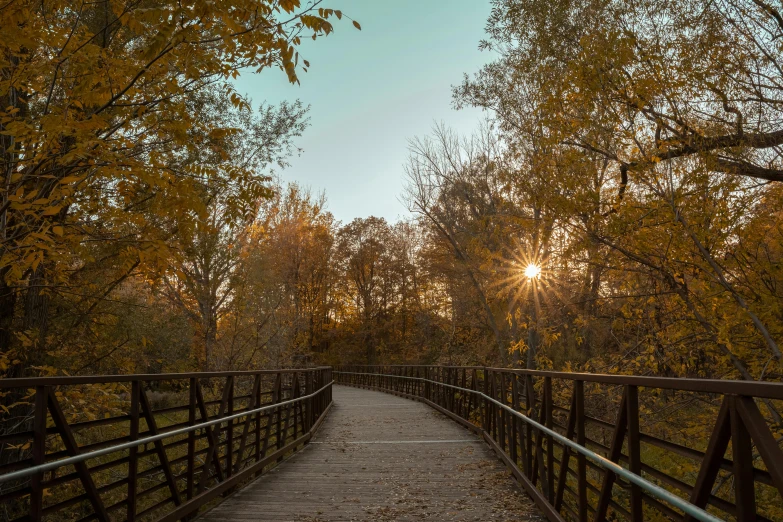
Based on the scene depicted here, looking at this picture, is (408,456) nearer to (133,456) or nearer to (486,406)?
(486,406)

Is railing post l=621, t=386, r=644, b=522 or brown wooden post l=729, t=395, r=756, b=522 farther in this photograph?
railing post l=621, t=386, r=644, b=522

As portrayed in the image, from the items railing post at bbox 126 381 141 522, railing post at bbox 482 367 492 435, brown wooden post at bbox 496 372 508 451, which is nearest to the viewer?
railing post at bbox 126 381 141 522

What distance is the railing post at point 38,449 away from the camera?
3.54 meters

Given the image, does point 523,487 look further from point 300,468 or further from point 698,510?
point 698,510

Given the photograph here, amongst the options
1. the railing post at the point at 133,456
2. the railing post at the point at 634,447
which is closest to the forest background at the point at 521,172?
the railing post at the point at 133,456

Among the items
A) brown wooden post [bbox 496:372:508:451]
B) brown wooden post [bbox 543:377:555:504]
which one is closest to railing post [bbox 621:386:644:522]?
brown wooden post [bbox 543:377:555:504]

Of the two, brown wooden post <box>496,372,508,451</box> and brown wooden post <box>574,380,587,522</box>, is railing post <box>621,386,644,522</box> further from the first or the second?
brown wooden post <box>496,372,508,451</box>

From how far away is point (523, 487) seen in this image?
6.89 m

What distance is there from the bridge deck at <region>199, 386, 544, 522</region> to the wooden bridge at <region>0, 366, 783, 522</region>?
3 cm

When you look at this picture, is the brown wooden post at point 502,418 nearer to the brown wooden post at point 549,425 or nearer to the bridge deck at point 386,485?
the bridge deck at point 386,485

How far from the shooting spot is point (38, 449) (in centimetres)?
359

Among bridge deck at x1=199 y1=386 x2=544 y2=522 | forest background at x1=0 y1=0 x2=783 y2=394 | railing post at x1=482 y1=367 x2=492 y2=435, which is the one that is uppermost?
forest background at x1=0 y1=0 x2=783 y2=394

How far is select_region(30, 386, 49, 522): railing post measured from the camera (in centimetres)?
354

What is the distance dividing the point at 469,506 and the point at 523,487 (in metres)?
0.95
